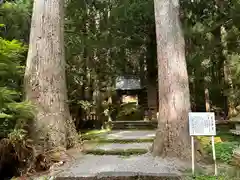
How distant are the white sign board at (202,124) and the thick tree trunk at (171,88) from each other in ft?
2.60

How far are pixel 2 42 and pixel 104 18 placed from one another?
343 inches

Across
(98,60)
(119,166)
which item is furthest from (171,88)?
(98,60)

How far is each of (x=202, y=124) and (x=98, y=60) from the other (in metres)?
9.13

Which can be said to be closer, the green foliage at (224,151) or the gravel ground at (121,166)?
the gravel ground at (121,166)

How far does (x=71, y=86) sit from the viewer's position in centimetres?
1227

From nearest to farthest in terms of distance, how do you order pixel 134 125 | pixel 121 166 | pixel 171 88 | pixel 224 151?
pixel 121 166
pixel 171 88
pixel 224 151
pixel 134 125

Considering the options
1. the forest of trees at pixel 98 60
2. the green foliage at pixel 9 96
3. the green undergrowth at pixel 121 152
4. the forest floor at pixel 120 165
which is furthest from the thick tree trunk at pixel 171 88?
the green foliage at pixel 9 96

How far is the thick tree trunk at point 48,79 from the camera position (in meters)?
6.93

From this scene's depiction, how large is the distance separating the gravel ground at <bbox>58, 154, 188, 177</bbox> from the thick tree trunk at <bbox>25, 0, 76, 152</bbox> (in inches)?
38.1

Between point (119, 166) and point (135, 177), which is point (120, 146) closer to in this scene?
point (119, 166)

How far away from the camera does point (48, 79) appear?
7211mm

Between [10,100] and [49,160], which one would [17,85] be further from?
[49,160]

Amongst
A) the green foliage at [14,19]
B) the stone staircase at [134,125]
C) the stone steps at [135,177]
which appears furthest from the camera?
the stone staircase at [134,125]

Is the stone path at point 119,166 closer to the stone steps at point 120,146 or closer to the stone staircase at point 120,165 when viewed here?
the stone staircase at point 120,165
